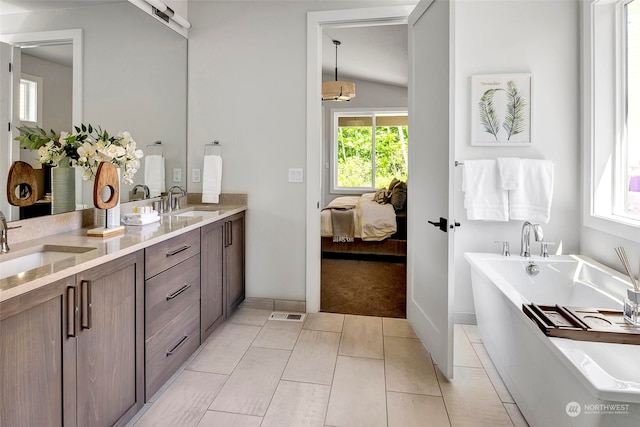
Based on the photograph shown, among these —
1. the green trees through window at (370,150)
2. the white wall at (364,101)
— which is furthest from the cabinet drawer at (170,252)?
the green trees through window at (370,150)

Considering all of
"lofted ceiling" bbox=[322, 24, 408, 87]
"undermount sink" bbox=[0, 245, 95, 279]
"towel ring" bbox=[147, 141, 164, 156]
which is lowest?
"undermount sink" bbox=[0, 245, 95, 279]

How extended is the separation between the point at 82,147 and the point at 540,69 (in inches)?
115

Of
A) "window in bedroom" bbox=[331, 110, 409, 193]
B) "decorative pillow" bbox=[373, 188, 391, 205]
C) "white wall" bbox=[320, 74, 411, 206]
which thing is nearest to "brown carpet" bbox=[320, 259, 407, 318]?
"decorative pillow" bbox=[373, 188, 391, 205]

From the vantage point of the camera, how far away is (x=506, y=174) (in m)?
2.51

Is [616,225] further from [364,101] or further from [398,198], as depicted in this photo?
[364,101]

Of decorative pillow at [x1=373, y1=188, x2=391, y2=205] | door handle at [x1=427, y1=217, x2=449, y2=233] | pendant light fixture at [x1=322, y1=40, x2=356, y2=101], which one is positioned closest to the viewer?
door handle at [x1=427, y1=217, x2=449, y2=233]

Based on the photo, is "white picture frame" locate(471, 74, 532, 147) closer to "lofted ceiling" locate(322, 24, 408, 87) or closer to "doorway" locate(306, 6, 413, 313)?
"doorway" locate(306, 6, 413, 313)

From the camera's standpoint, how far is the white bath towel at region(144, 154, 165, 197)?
264cm

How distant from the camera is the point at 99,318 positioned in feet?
4.58

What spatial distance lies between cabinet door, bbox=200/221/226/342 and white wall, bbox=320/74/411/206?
16.1 feet

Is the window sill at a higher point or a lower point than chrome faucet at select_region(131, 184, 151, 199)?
lower

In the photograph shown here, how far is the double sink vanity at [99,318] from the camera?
1.09 meters

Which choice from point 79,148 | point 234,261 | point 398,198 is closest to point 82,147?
point 79,148

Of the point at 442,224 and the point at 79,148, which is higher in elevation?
the point at 79,148
